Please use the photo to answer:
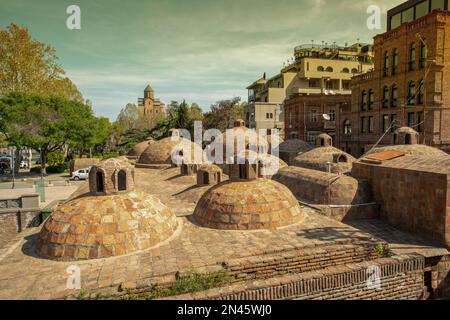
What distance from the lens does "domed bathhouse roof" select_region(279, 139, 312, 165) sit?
28312mm

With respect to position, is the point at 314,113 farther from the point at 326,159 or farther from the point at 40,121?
the point at 40,121

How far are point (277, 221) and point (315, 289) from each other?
302 cm

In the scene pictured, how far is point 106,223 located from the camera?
8.55m

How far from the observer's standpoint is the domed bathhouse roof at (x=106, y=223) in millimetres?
8250

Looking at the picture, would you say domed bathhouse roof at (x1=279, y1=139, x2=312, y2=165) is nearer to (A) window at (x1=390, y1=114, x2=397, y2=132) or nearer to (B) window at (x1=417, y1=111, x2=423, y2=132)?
(A) window at (x1=390, y1=114, x2=397, y2=132)

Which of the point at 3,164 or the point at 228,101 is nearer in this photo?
the point at 3,164

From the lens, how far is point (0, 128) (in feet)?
90.7

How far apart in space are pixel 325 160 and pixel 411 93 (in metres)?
10.7

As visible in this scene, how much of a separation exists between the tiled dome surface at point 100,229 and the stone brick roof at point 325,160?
1379 centimetres

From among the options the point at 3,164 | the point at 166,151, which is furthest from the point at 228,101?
the point at 3,164

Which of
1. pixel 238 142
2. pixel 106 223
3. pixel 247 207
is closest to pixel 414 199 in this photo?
pixel 247 207

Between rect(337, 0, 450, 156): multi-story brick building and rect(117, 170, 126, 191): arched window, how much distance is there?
19.9 metres

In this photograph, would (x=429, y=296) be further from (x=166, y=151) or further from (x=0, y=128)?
(x=0, y=128)
